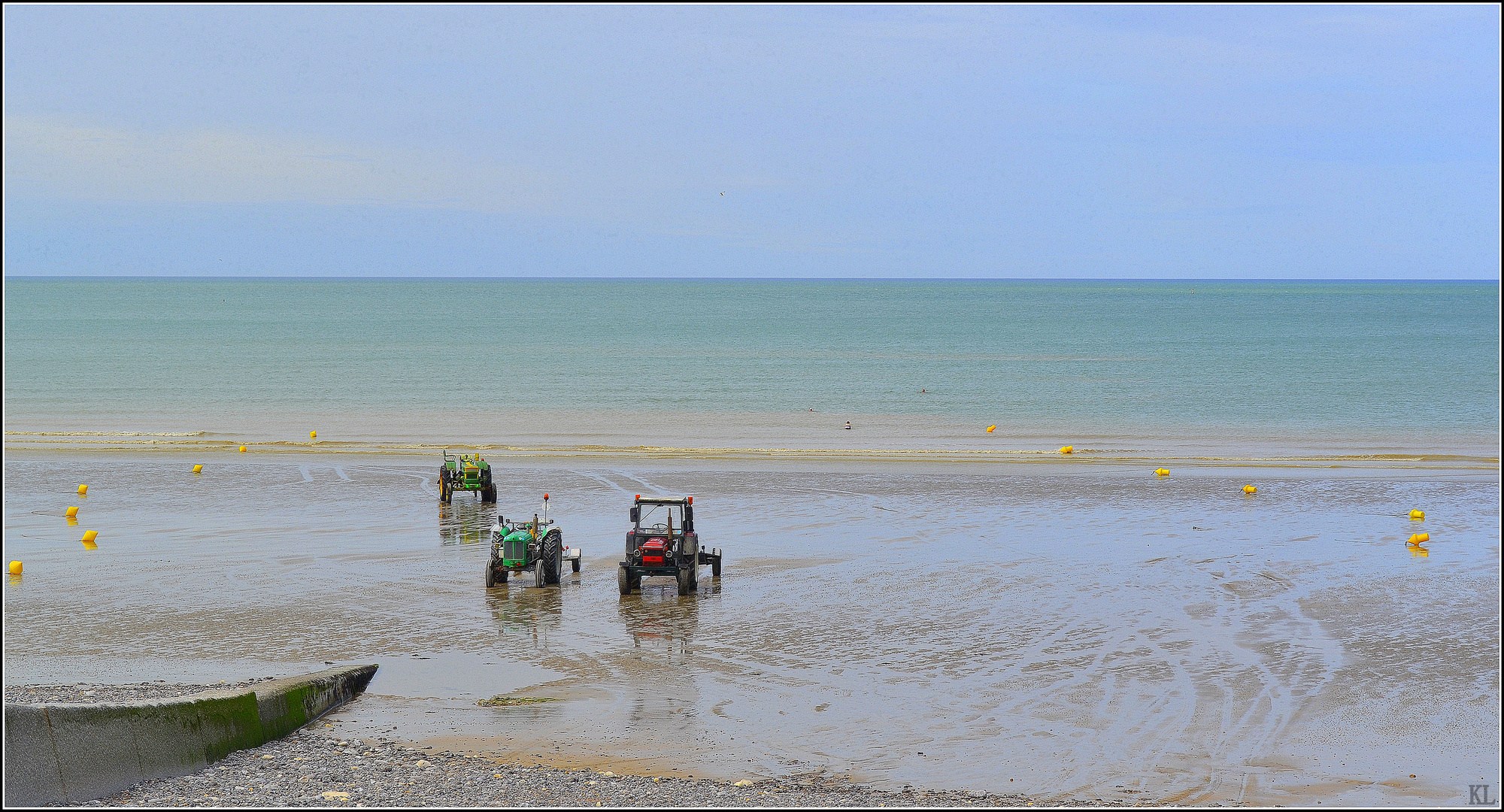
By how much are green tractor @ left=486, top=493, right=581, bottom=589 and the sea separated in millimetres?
332

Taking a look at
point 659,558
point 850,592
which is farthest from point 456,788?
point 850,592

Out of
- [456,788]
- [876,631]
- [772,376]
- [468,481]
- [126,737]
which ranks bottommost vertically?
[456,788]

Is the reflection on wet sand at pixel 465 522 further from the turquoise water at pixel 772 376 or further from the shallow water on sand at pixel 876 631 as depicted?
the turquoise water at pixel 772 376

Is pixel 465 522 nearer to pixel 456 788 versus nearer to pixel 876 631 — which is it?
pixel 876 631

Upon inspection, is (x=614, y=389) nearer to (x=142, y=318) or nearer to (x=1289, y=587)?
(x=1289, y=587)

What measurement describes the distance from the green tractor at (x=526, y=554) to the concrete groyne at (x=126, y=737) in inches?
266

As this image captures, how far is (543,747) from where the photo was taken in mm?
11484

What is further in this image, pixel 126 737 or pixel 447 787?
pixel 447 787

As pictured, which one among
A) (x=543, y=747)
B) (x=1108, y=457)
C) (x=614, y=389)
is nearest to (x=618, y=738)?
(x=543, y=747)

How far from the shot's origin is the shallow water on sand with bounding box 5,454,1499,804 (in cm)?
1162

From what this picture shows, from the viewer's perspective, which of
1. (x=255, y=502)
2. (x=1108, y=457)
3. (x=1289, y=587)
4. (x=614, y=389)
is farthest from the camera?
(x=614, y=389)

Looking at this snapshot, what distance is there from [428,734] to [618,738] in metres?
1.88

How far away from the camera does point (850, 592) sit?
1906 centimetres

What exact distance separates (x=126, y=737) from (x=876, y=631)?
9.78 metres
